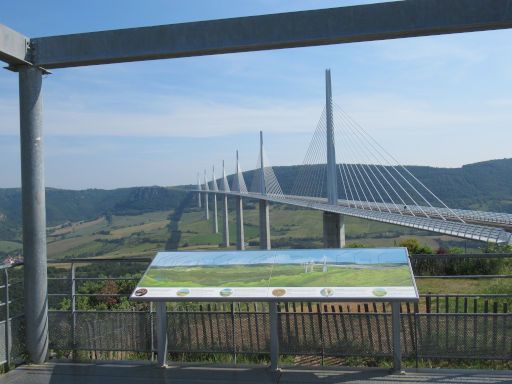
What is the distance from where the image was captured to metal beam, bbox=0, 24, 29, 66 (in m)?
3.95

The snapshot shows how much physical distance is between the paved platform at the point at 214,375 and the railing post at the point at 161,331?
87 mm

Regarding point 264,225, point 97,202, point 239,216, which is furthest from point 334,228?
point 97,202

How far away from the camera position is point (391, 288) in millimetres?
3625

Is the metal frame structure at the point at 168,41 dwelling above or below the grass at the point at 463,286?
above

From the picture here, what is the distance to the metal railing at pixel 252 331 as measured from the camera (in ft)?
13.0

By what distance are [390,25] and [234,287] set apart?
218 cm

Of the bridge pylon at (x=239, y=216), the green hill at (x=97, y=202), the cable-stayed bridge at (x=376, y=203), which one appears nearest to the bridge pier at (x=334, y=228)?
the cable-stayed bridge at (x=376, y=203)

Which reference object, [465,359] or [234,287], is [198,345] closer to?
[234,287]

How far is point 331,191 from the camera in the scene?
92.3ft

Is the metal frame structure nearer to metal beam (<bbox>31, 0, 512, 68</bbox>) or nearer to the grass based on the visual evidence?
metal beam (<bbox>31, 0, 512, 68</bbox>)

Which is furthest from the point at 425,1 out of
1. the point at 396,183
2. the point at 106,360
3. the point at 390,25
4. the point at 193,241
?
the point at 193,241

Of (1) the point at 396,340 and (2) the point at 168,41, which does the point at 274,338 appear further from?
(2) the point at 168,41

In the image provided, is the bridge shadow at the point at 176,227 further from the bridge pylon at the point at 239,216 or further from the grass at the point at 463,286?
the grass at the point at 463,286

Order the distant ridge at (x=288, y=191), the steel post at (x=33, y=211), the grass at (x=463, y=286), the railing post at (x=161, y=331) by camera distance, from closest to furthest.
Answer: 1. the railing post at (x=161, y=331)
2. the steel post at (x=33, y=211)
3. the grass at (x=463, y=286)
4. the distant ridge at (x=288, y=191)
